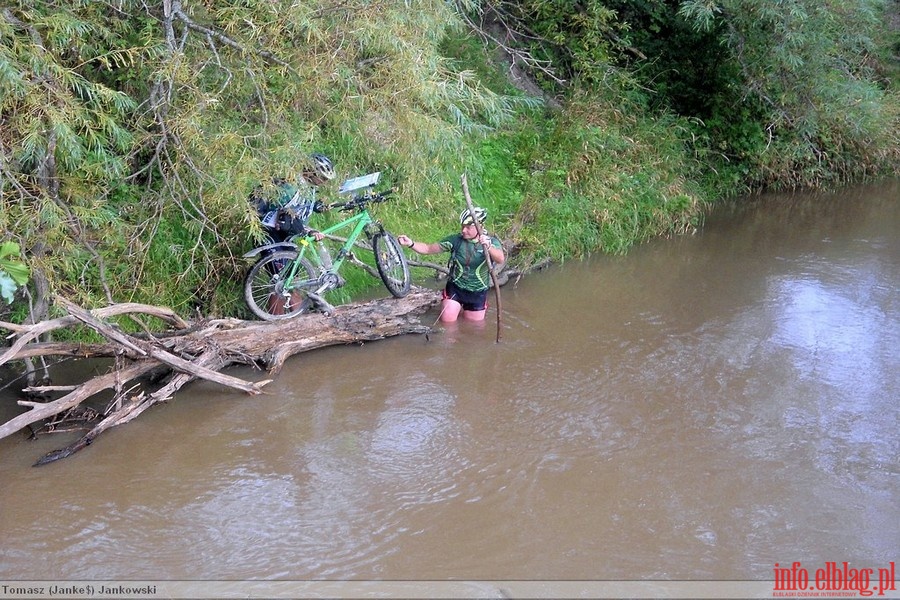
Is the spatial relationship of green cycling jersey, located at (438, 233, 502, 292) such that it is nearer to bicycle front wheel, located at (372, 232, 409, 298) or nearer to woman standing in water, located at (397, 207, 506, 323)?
woman standing in water, located at (397, 207, 506, 323)

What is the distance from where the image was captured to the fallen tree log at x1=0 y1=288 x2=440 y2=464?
511cm

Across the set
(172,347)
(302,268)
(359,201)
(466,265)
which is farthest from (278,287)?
(466,265)

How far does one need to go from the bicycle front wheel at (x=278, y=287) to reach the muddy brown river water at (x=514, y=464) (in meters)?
0.50

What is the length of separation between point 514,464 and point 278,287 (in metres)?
2.57

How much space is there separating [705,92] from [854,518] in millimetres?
9061

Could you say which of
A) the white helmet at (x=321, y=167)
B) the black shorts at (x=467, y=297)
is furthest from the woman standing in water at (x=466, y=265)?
the white helmet at (x=321, y=167)

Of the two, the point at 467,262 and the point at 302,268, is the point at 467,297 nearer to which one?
the point at 467,262

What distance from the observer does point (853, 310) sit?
25.1ft

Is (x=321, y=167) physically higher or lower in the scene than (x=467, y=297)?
higher

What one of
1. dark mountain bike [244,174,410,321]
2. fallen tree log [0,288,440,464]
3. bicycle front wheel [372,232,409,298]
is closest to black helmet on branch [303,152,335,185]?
dark mountain bike [244,174,410,321]

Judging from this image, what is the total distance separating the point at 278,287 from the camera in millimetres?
6492

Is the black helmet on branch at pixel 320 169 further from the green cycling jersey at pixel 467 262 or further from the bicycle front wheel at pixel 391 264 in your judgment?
the green cycling jersey at pixel 467 262

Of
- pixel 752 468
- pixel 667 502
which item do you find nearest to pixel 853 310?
pixel 752 468

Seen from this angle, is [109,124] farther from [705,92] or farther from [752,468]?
[705,92]
